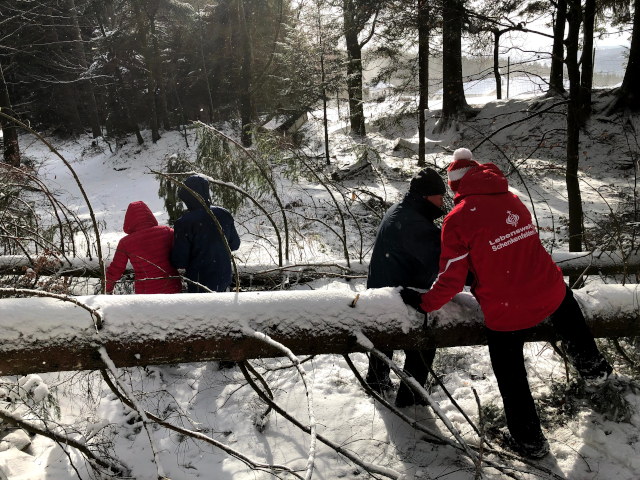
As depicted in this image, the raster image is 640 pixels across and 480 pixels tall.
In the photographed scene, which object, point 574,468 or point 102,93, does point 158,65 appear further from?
point 574,468

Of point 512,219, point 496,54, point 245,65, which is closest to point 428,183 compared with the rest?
point 512,219

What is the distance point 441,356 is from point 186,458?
7.33ft

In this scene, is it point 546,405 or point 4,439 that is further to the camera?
point 546,405

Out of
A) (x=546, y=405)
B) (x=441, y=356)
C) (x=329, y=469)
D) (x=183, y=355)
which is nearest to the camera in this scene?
(x=183, y=355)

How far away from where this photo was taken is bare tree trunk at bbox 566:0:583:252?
4.25 meters

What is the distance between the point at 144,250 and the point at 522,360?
9.40ft

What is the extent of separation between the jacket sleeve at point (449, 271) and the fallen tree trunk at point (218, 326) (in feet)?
0.42

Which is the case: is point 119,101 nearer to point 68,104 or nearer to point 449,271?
point 68,104

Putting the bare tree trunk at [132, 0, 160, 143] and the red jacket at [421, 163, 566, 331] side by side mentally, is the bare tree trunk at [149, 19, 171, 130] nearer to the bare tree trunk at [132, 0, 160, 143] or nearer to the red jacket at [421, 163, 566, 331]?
the bare tree trunk at [132, 0, 160, 143]

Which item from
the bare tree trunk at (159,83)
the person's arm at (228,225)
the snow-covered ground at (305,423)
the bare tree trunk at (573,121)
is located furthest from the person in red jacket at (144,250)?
the bare tree trunk at (159,83)

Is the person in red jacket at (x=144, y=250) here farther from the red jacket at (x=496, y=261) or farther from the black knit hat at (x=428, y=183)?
the red jacket at (x=496, y=261)

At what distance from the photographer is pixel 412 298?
237 centimetres

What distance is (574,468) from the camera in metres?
2.47

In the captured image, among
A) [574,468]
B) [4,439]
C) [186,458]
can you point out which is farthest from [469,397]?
[4,439]
